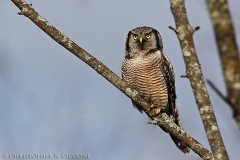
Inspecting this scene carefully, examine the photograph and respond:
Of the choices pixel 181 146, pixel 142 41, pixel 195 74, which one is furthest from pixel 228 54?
pixel 142 41

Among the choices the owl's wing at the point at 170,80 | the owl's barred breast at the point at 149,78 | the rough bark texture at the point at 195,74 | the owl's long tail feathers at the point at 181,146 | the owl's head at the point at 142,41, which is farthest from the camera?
the owl's head at the point at 142,41

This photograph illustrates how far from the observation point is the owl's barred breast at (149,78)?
8719 millimetres

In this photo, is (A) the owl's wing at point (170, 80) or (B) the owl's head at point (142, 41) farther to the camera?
(B) the owl's head at point (142, 41)

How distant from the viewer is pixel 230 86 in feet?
6.41

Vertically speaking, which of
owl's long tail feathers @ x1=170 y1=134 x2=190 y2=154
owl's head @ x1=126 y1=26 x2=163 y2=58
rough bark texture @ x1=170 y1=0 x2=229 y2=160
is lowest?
owl's long tail feathers @ x1=170 y1=134 x2=190 y2=154

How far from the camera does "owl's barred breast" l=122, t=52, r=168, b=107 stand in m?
8.72

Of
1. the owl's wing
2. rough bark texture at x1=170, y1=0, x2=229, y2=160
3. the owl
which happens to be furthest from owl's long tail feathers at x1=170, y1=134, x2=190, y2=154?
rough bark texture at x1=170, y1=0, x2=229, y2=160

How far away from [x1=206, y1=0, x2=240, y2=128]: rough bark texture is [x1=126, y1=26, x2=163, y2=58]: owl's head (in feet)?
23.1

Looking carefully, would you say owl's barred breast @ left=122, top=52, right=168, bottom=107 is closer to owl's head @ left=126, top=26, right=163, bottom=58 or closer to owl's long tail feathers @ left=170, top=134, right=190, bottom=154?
owl's head @ left=126, top=26, right=163, bottom=58

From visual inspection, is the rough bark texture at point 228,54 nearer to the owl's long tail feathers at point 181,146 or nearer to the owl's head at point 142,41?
the owl's long tail feathers at point 181,146

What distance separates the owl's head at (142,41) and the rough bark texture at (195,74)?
19.2 ft

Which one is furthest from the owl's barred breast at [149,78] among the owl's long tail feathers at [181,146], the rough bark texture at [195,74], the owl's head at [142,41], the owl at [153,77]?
the rough bark texture at [195,74]

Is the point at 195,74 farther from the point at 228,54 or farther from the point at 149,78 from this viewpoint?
the point at 149,78

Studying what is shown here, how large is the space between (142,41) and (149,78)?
100 centimetres
